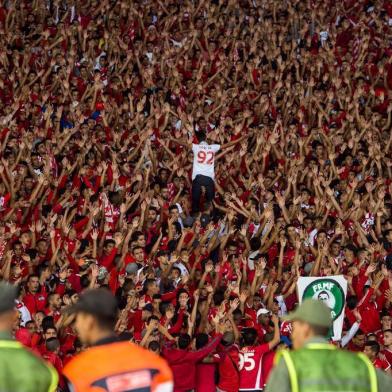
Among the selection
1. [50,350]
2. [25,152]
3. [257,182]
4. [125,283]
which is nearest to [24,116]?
[25,152]

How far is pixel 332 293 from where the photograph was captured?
8.80 meters

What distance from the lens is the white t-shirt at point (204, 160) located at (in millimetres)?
11719

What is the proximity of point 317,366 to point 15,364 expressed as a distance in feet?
3.79

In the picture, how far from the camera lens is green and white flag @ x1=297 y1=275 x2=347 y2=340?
8719 mm

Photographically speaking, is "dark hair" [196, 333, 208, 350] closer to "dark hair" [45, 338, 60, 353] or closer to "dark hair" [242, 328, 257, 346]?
"dark hair" [242, 328, 257, 346]

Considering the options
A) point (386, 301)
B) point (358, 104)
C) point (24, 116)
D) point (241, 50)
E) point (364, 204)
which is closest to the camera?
point (386, 301)

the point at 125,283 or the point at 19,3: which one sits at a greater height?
the point at 19,3

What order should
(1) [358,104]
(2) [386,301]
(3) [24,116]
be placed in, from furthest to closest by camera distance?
(1) [358,104] → (3) [24,116] → (2) [386,301]

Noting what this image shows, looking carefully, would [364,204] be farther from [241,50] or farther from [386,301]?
[241,50]

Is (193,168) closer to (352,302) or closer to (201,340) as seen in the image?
(352,302)

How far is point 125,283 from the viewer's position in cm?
915

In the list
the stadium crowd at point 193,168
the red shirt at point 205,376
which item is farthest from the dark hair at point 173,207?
the red shirt at point 205,376

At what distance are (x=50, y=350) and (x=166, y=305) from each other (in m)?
1.43

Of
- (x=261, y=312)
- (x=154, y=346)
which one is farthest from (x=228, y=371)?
(x=261, y=312)
